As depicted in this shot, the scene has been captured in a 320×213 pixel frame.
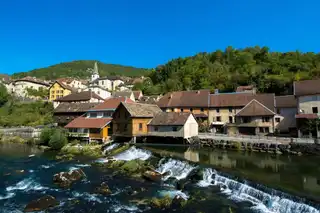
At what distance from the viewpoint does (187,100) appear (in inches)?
1983

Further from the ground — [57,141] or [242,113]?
[242,113]

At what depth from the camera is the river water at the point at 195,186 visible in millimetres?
15344

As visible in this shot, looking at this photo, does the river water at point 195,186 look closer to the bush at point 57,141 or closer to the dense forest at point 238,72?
the bush at point 57,141

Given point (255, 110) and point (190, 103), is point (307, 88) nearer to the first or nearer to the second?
point (255, 110)

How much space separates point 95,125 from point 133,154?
40.1 feet

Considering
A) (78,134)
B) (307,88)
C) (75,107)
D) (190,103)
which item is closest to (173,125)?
(190,103)

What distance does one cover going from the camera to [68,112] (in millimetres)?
52375

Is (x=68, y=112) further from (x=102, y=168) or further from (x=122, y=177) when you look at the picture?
(x=122, y=177)

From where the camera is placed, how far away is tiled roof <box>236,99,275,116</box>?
3727 cm

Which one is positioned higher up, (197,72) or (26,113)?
(197,72)

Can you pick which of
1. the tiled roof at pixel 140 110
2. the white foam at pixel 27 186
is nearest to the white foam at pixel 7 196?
the white foam at pixel 27 186

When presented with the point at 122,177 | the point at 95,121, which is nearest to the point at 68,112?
the point at 95,121

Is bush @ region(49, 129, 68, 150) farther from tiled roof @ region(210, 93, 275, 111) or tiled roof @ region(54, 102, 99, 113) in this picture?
tiled roof @ region(210, 93, 275, 111)

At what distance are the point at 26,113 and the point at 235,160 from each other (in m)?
64.6
